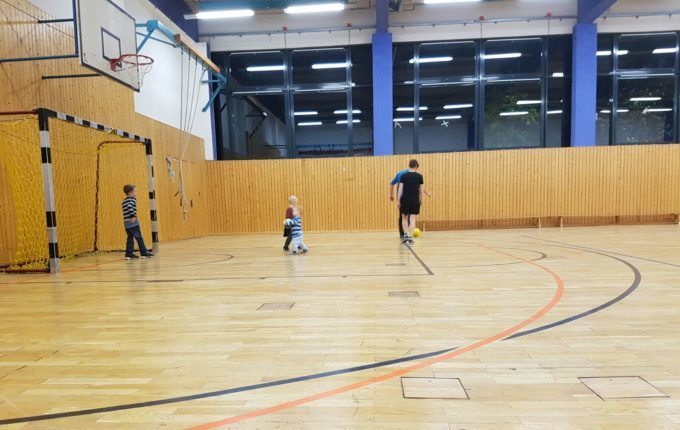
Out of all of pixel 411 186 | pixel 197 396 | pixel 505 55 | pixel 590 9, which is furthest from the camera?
pixel 505 55

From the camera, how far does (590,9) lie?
1016 cm

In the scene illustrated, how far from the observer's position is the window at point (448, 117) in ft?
38.1

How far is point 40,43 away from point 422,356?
7.50 meters

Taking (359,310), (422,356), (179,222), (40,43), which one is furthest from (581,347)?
(179,222)

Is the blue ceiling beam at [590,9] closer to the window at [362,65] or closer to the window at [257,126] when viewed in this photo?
the window at [362,65]

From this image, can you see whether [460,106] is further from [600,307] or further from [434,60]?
[600,307]

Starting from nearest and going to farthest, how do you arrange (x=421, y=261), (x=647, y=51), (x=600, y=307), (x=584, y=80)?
(x=600, y=307) → (x=421, y=261) → (x=584, y=80) → (x=647, y=51)

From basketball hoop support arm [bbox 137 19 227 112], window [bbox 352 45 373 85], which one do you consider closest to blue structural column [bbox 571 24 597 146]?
window [bbox 352 45 373 85]

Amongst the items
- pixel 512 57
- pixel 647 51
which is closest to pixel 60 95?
pixel 512 57

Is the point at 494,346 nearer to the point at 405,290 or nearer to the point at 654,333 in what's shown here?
Result: the point at 654,333

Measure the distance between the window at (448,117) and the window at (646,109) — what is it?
171 inches

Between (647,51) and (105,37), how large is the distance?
14.2 m

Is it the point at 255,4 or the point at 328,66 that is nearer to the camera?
the point at 255,4

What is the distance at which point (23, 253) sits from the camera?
5.54 m
